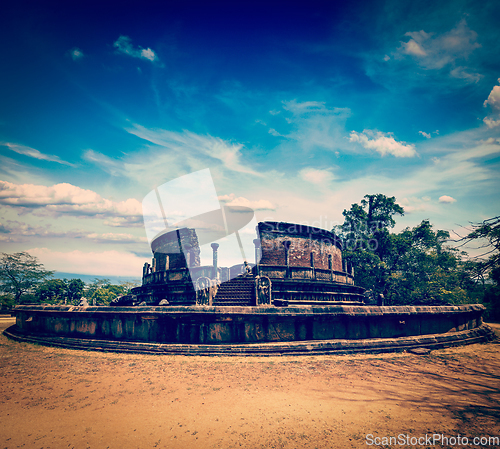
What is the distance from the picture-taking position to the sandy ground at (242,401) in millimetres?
2838

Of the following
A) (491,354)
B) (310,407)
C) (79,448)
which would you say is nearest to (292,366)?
(310,407)

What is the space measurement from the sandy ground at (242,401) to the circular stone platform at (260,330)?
17.8 inches

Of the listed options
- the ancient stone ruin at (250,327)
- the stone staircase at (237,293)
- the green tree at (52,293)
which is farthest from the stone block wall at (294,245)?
the green tree at (52,293)

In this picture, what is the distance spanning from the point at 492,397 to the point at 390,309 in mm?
3147

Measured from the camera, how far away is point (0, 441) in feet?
9.20

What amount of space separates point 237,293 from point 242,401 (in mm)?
7513

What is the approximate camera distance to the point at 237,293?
1112 cm

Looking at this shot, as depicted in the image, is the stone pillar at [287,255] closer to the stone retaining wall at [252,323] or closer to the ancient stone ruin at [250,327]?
the ancient stone ruin at [250,327]

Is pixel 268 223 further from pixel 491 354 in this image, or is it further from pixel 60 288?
pixel 60 288

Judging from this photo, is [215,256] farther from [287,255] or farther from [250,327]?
[250,327]

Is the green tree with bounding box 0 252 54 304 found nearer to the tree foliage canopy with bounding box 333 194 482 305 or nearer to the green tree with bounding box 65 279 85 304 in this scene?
the green tree with bounding box 65 279 85 304

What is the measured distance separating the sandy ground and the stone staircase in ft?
15.2

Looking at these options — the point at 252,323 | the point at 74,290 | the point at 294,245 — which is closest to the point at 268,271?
the point at 294,245

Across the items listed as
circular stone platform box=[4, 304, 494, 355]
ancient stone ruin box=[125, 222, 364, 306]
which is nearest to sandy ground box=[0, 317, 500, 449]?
circular stone platform box=[4, 304, 494, 355]
